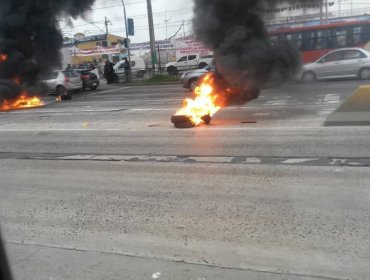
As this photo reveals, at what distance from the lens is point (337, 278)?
11.7ft

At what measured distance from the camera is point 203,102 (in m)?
11.2

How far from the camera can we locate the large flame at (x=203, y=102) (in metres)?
10.1

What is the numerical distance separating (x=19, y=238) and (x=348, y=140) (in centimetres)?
648

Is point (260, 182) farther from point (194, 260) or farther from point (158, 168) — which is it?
point (194, 260)

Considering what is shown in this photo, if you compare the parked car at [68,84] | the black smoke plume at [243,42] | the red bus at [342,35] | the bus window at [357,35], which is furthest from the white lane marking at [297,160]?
the parked car at [68,84]

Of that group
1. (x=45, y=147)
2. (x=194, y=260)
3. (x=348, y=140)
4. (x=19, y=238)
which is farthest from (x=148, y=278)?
(x=45, y=147)

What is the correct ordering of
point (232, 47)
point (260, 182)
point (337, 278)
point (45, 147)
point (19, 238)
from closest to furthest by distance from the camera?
point (337, 278) < point (19, 238) < point (260, 182) < point (232, 47) < point (45, 147)

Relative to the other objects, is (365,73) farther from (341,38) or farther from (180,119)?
(180,119)

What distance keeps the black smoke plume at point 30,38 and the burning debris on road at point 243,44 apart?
7.17 ft

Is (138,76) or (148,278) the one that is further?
(138,76)

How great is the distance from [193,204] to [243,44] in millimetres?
3611

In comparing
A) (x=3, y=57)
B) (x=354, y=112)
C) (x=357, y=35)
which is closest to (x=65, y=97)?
(x=357, y=35)

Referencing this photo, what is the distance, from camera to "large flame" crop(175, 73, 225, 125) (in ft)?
33.0

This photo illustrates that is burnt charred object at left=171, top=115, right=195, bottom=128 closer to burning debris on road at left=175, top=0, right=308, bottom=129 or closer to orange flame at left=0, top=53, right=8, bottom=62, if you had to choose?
burning debris on road at left=175, top=0, right=308, bottom=129
